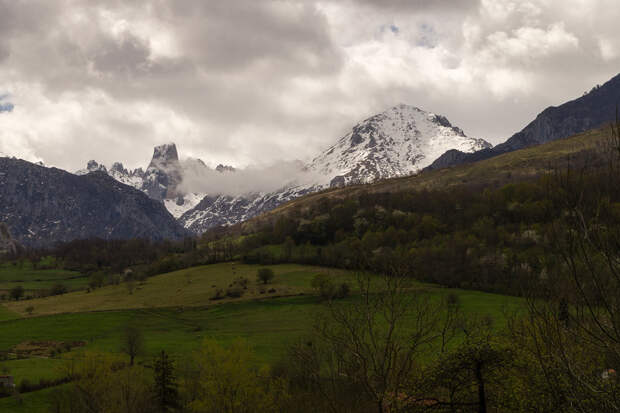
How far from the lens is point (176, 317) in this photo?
369 feet

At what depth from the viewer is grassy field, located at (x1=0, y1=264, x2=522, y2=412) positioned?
8331cm

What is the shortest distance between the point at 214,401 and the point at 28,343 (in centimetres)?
5699

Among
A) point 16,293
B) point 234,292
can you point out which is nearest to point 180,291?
point 234,292

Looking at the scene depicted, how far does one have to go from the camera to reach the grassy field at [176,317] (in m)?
83.3

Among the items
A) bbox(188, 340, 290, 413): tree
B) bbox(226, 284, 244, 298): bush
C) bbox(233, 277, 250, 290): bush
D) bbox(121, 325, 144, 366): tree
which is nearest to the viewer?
bbox(188, 340, 290, 413): tree

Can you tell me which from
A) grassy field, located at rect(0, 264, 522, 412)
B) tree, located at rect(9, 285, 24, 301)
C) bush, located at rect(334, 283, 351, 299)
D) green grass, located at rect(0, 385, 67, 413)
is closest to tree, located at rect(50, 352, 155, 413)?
green grass, located at rect(0, 385, 67, 413)

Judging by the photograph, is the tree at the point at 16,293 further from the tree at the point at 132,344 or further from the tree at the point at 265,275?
the tree at the point at 132,344

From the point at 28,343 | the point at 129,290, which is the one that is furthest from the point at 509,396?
the point at 129,290

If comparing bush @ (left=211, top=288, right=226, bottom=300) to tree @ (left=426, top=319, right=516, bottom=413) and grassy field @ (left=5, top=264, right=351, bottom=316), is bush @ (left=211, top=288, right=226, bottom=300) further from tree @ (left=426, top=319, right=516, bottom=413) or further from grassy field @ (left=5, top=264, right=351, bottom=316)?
tree @ (left=426, top=319, right=516, bottom=413)

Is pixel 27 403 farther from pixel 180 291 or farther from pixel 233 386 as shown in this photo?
pixel 180 291

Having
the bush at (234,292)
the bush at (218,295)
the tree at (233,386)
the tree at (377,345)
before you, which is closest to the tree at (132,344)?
the tree at (233,386)

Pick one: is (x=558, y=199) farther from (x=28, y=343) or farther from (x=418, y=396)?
(x=28, y=343)

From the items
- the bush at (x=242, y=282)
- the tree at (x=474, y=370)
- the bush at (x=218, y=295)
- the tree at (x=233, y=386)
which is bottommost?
the tree at (x=233, y=386)

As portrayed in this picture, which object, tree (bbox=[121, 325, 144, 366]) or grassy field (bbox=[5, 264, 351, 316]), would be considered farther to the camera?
grassy field (bbox=[5, 264, 351, 316])
